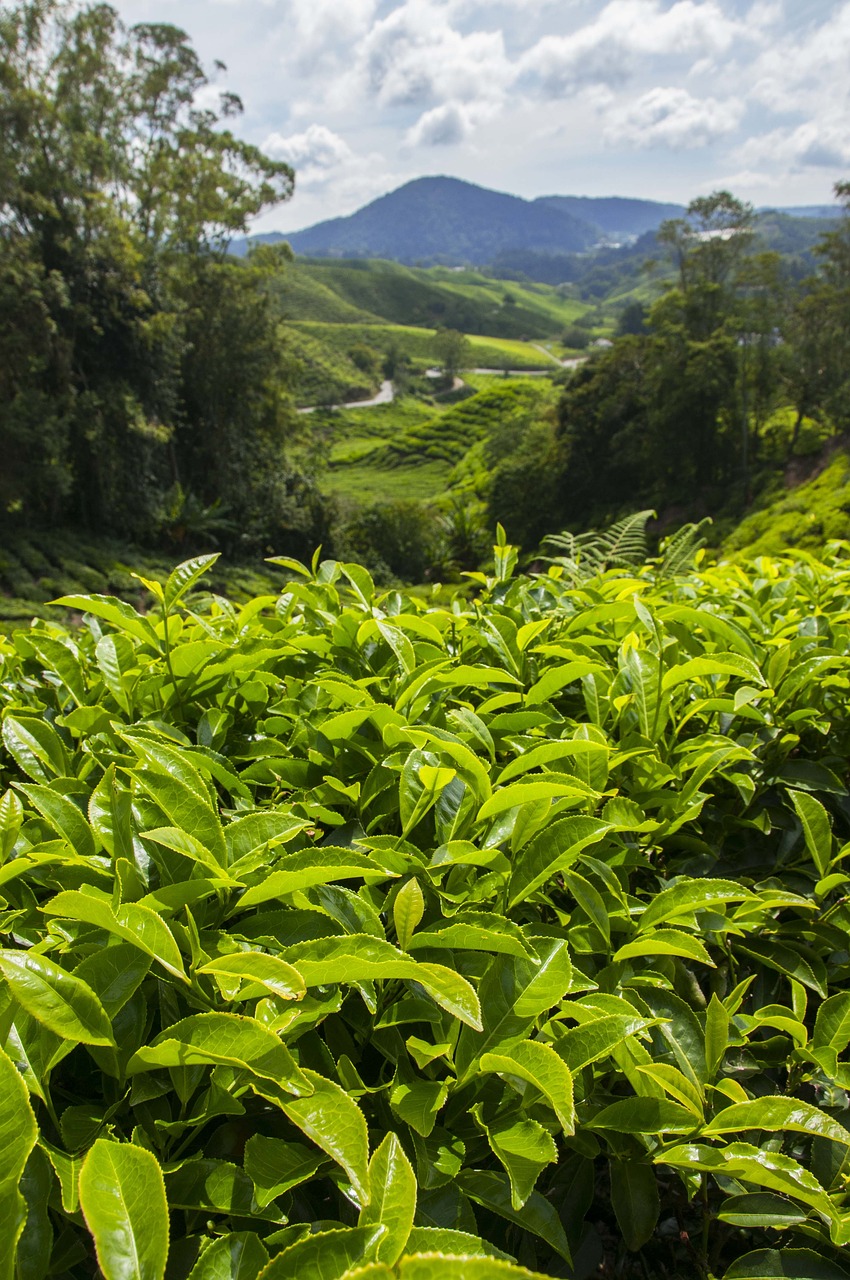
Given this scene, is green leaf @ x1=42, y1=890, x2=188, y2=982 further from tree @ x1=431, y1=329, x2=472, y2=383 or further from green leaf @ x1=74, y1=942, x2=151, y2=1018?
tree @ x1=431, y1=329, x2=472, y2=383

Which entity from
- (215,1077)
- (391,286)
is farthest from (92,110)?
(391,286)

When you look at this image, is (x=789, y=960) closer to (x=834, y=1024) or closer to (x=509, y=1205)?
(x=834, y=1024)

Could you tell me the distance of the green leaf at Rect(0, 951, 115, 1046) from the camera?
699 mm

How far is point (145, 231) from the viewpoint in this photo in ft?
76.1

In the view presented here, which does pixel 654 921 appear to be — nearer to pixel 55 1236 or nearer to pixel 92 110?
pixel 55 1236

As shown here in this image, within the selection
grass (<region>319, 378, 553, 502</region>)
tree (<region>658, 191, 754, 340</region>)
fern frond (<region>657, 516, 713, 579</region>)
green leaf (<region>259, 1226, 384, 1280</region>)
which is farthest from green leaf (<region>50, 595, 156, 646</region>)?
grass (<region>319, 378, 553, 502</region>)

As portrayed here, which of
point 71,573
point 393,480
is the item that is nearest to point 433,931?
point 71,573

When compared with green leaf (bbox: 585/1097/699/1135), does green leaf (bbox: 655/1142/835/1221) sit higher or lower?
lower

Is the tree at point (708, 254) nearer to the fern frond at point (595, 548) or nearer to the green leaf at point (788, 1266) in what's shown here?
the fern frond at point (595, 548)

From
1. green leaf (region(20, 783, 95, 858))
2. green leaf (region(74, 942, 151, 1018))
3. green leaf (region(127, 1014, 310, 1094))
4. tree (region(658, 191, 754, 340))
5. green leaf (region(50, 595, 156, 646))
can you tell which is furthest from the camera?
tree (region(658, 191, 754, 340))

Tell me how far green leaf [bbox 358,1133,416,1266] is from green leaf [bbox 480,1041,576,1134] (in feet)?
0.41

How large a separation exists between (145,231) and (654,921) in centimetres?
2701

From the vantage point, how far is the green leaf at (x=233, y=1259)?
25.8 inches

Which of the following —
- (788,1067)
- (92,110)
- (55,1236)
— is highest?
(92,110)
